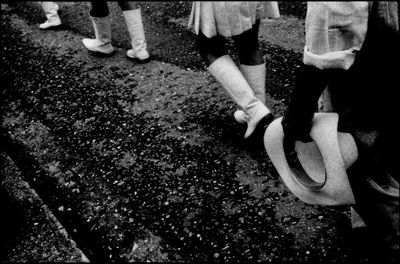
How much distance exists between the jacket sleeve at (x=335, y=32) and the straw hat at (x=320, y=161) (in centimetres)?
28

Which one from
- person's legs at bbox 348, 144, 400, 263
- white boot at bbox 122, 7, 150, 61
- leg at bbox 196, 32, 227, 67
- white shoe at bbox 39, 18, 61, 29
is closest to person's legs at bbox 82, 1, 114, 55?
white boot at bbox 122, 7, 150, 61

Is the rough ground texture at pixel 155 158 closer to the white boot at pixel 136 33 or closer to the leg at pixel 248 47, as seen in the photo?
the white boot at pixel 136 33

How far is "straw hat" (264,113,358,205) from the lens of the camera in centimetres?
155

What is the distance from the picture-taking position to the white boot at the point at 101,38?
13.4 feet

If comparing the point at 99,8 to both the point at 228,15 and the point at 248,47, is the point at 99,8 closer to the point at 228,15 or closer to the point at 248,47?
the point at 248,47

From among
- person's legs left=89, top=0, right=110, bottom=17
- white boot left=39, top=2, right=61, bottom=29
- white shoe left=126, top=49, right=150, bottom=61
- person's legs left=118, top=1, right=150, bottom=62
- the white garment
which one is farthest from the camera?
white boot left=39, top=2, right=61, bottom=29

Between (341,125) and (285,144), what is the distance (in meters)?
0.32

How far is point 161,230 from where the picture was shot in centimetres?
232

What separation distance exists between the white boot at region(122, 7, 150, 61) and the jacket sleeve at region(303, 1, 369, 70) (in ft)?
9.00

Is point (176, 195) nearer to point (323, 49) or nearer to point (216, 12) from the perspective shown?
point (216, 12)

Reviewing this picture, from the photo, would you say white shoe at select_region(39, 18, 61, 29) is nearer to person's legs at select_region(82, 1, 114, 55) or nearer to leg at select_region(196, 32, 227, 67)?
person's legs at select_region(82, 1, 114, 55)

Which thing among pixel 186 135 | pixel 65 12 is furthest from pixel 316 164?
pixel 65 12

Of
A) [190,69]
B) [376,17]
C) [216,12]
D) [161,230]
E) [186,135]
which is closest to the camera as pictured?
[376,17]

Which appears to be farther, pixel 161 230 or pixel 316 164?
pixel 161 230
